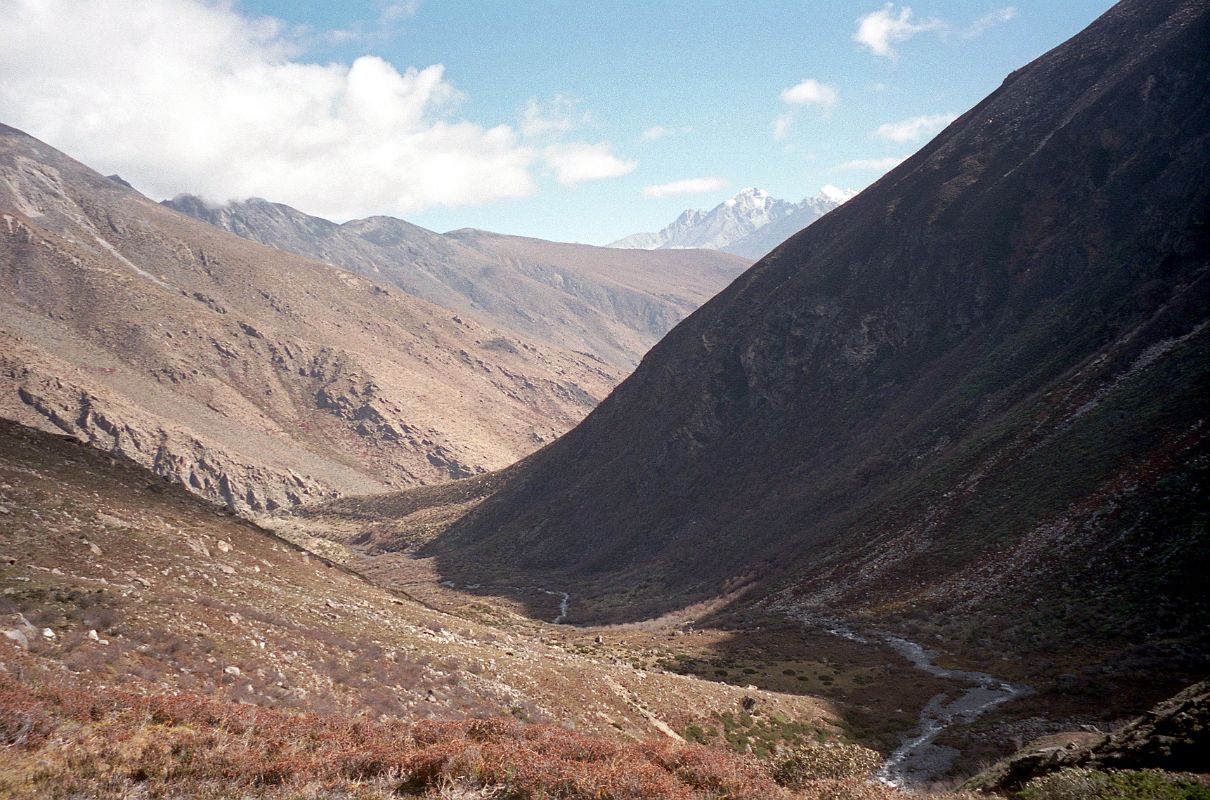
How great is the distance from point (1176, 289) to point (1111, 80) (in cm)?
4298

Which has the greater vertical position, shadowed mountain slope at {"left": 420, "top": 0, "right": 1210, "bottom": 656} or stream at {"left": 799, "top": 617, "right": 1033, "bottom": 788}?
shadowed mountain slope at {"left": 420, "top": 0, "right": 1210, "bottom": 656}

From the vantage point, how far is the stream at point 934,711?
74.5ft

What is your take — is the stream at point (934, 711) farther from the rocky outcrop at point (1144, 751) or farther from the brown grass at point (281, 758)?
the brown grass at point (281, 758)

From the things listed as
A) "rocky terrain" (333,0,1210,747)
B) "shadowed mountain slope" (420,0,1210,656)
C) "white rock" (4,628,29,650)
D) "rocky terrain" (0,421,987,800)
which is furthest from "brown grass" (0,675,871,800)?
"shadowed mountain slope" (420,0,1210,656)

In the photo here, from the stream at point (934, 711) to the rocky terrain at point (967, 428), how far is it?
114cm

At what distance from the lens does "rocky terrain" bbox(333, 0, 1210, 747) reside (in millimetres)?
36281

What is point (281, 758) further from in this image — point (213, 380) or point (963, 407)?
point (213, 380)

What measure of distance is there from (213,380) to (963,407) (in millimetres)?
153955

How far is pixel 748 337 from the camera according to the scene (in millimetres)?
93688

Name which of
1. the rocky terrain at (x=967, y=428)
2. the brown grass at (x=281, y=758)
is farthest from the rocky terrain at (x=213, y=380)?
the brown grass at (x=281, y=758)

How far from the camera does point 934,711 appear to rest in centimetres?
2875

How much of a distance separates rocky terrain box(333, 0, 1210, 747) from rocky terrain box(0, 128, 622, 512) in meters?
42.8

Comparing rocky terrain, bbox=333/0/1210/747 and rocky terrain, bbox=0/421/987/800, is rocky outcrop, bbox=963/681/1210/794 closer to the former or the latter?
rocky terrain, bbox=0/421/987/800

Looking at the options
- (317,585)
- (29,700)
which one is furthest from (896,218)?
(29,700)
